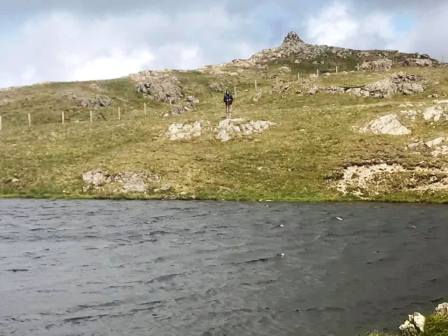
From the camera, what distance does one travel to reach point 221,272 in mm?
29469

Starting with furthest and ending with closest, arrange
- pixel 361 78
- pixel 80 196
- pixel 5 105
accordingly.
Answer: pixel 5 105 → pixel 361 78 → pixel 80 196

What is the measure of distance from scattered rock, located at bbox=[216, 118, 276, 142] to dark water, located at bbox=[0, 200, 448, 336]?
27.1 meters

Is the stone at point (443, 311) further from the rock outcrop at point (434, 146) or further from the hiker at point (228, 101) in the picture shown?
the hiker at point (228, 101)

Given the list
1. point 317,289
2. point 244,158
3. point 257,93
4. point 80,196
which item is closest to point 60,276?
point 317,289

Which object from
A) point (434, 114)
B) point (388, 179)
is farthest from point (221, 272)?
point (434, 114)

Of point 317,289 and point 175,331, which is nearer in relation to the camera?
point 175,331

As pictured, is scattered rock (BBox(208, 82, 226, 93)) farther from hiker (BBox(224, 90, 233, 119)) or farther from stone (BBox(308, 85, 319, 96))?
hiker (BBox(224, 90, 233, 119))

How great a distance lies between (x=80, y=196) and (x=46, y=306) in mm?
43083

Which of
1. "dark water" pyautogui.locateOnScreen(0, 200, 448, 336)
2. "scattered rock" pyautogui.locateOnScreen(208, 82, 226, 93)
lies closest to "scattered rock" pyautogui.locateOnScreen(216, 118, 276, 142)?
"dark water" pyautogui.locateOnScreen(0, 200, 448, 336)

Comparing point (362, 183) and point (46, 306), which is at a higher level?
point (362, 183)

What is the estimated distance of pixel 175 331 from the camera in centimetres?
2048

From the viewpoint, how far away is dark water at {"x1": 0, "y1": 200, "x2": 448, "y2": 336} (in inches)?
856

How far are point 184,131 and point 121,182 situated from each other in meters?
15.5

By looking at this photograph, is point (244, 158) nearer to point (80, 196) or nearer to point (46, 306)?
point (80, 196)
